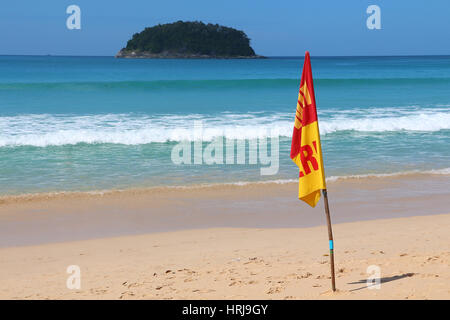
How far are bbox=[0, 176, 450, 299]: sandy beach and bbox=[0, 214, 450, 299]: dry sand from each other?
0.01 metres

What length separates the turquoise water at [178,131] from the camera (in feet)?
38.1

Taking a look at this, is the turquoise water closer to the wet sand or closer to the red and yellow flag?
the wet sand

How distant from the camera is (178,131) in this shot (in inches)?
698

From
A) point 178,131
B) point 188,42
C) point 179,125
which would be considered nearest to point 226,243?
point 178,131

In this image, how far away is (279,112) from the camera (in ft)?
78.4

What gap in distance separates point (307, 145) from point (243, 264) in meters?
1.95

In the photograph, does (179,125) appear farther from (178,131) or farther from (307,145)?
(307,145)

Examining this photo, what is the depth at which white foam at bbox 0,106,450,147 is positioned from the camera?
16.4m

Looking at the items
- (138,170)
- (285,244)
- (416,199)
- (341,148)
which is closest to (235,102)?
(341,148)

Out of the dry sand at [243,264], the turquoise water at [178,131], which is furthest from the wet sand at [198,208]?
the turquoise water at [178,131]

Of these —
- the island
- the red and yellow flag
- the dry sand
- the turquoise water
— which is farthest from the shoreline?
the island

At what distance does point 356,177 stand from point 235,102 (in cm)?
1766

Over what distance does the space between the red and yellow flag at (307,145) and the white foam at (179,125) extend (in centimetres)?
1145
